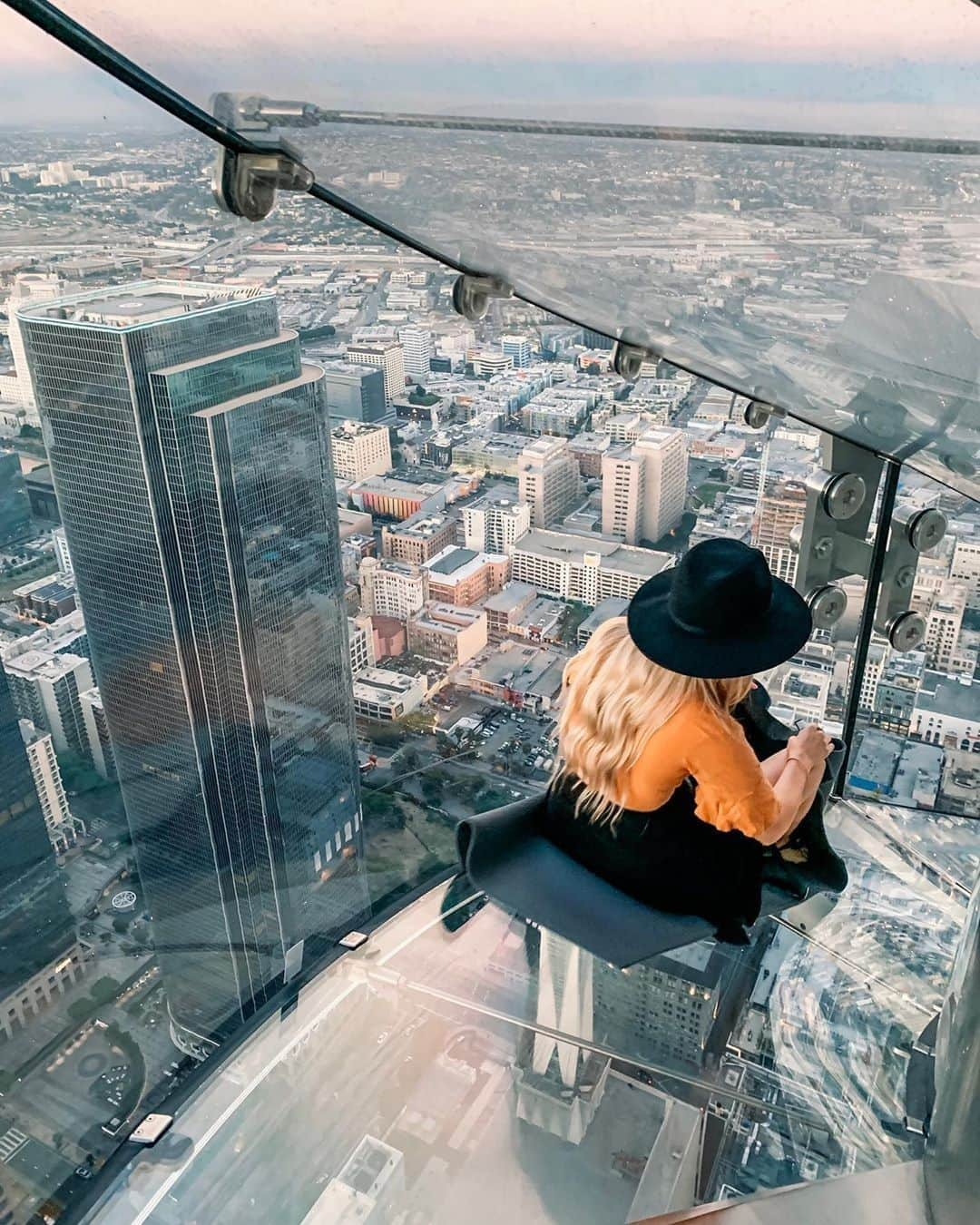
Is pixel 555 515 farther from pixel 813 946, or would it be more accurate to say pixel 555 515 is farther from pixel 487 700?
pixel 813 946

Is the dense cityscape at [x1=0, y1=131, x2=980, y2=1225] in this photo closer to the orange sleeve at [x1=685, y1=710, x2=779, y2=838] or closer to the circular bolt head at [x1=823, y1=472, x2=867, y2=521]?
the circular bolt head at [x1=823, y1=472, x2=867, y2=521]

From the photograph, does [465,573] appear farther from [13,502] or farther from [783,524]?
[783,524]

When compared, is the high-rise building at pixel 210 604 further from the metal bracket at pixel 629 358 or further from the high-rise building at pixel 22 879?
the metal bracket at pixel 629 358

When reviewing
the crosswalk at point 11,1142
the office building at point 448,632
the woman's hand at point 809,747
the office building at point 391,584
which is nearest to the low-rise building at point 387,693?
the office building at point 448,632

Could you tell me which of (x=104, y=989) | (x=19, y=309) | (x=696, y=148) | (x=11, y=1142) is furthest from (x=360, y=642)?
(x=696, y=148)

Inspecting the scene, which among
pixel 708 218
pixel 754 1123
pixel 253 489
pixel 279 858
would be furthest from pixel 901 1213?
pixel 279 858

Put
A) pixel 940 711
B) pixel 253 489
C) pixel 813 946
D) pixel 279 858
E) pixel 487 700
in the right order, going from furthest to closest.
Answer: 1. pixel 279 858
2. pixel 487 700
3. pixel 253 489
4. pixel 940 711
5. pixel 813 946
